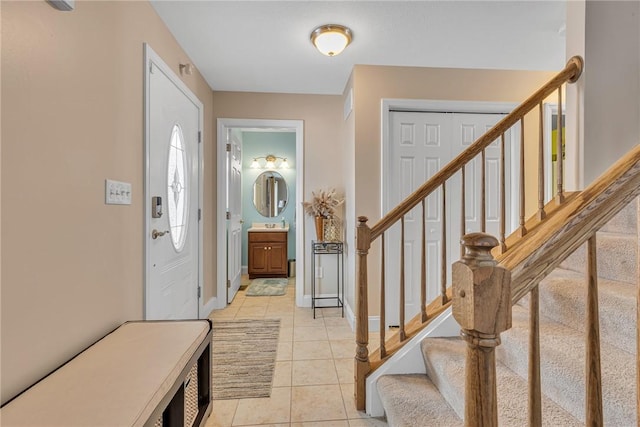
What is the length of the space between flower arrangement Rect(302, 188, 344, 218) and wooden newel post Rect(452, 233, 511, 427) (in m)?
2.65

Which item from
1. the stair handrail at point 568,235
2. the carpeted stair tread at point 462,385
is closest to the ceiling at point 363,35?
the stair handrail at point 568,235

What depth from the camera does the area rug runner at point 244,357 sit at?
6.59ft

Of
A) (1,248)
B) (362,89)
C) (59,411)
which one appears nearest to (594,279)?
(59,411)

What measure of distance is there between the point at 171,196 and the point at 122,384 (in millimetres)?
1518

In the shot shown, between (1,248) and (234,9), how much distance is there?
1.82 m

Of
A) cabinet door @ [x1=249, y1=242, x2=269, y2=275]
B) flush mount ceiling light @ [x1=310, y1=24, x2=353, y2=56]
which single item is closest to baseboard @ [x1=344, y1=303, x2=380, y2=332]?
cabinet door @ [x1=249, y1=242, x2=269, y2=275]

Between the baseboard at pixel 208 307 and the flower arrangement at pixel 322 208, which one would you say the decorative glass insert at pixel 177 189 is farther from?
the flower arrangement at pixel 322 208

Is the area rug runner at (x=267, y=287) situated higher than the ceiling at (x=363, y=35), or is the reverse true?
the ceiling at (x=363, y=35)

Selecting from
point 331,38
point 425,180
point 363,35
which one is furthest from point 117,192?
point 425,180

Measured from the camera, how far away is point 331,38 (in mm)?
2264

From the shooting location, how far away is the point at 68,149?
1281 millimetres

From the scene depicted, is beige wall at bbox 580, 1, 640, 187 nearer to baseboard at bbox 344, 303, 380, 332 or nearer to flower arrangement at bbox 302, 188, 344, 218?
baseboard at bbox 344, 303, 380, 332

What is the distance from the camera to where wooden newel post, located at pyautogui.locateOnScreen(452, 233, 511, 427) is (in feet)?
2.07

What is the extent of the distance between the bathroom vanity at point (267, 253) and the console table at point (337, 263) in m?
1.61
